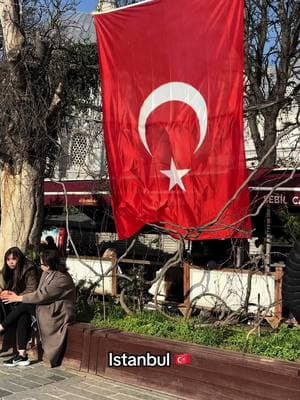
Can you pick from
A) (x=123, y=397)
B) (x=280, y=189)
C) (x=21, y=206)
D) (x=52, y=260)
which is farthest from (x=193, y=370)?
(x=280, y=189)

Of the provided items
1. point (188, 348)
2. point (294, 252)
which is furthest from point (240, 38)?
point (188, 348)

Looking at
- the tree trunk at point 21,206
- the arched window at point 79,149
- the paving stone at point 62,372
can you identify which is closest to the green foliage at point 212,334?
the paving stone at point 62,372

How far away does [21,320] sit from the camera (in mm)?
6711

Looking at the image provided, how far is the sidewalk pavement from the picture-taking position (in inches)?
212

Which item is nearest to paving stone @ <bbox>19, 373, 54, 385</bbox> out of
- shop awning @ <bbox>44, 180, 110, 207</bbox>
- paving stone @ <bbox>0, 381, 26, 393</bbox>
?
paving stone @ <bbox>0, 381, 26, 393</bbox>

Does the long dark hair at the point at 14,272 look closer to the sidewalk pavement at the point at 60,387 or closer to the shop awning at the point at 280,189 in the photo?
the sidewalk pavement at the point at 60,387

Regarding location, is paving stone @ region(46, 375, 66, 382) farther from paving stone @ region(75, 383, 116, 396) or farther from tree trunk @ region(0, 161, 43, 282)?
tree trunk @ region(0, 161, 43, 282)

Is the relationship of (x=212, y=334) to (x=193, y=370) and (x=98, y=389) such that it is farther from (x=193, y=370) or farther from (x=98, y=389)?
(x=98, y=389)

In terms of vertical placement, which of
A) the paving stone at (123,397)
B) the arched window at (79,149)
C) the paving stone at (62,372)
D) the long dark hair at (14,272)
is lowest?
the paving stone at (62,372)

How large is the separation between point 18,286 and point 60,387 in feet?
5.92

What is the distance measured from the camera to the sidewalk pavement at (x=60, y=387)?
212 inches

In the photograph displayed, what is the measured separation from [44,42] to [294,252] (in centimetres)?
460

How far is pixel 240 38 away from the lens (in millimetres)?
5840

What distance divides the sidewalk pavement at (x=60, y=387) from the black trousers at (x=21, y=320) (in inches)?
15.9
